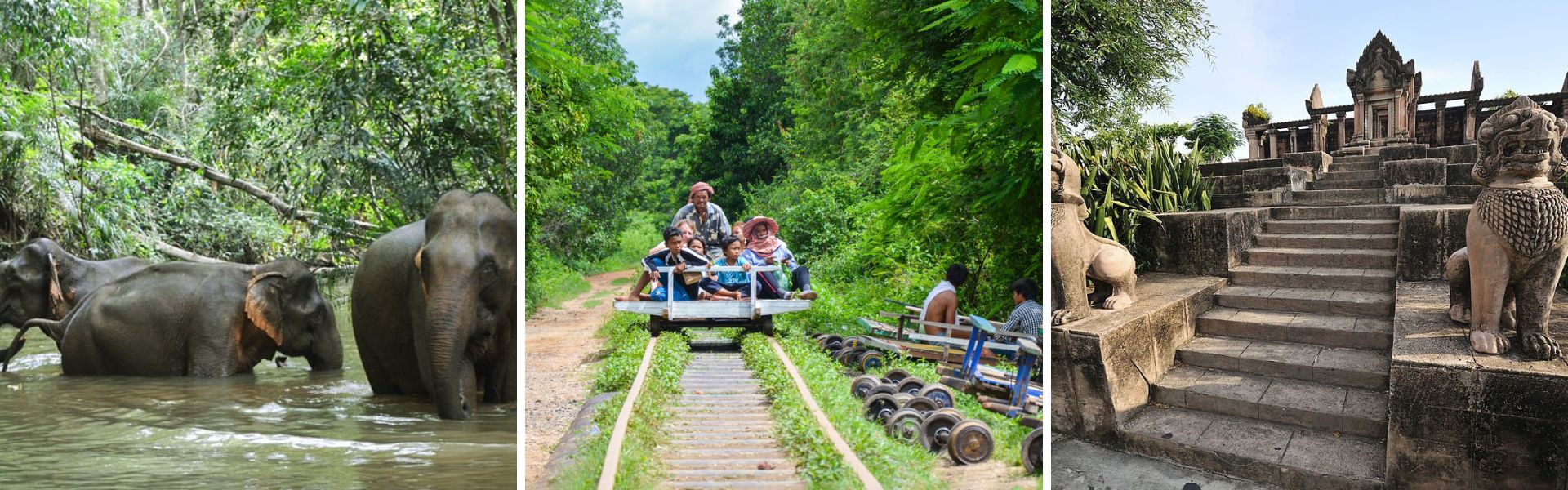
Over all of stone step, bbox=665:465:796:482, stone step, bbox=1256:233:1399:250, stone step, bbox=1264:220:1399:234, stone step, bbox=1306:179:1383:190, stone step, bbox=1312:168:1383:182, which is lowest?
stone step, bbox=665:465:796:482

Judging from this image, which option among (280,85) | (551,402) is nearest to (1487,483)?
(551,402)

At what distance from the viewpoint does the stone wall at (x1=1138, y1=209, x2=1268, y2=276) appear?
543 centimetres

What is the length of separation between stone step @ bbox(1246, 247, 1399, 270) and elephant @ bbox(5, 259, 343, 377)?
6.67 metres

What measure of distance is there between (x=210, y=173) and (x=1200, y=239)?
857 centimetres

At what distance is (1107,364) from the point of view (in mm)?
4137

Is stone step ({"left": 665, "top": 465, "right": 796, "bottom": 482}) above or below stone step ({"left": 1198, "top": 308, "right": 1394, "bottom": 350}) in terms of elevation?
below

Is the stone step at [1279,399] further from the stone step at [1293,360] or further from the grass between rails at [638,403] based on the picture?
the grass between rails at [638,403]

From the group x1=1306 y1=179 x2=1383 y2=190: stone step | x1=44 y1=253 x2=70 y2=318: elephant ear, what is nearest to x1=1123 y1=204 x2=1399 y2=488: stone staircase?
x1=1306 y1=179 x2=1383 y2=190: stone step

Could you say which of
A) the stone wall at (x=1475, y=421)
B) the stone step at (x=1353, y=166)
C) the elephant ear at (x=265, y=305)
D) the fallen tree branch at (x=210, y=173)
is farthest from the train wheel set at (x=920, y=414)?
the fallen tree branch at (x=210, y=173)

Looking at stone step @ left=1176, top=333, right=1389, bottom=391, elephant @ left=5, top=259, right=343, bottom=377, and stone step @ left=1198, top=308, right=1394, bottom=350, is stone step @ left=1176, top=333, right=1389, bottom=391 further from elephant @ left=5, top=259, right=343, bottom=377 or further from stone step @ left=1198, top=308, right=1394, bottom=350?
elephant @ left=5, top=259, right=343, bottom=377

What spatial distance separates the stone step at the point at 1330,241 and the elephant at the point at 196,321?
22.2 feet

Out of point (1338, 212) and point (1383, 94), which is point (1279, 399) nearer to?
point (1338, 212)

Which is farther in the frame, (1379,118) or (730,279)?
(1379,118)

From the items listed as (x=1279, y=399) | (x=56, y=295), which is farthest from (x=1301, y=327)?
(x=56, y=295)
